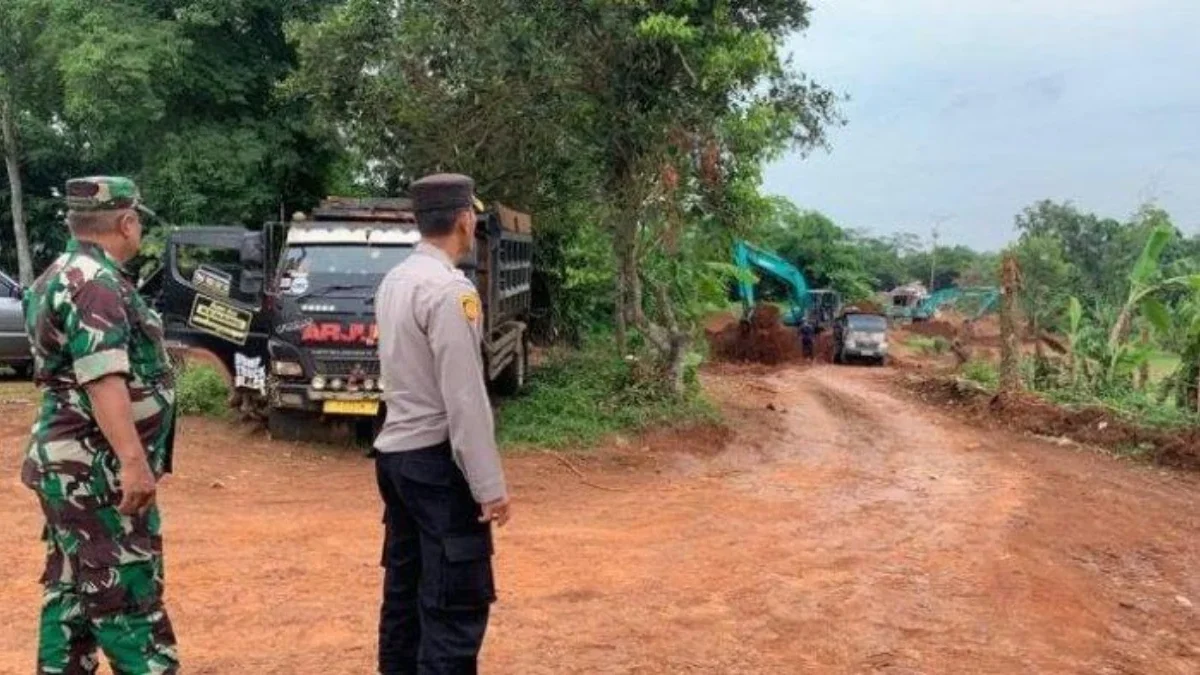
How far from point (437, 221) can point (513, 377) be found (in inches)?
389

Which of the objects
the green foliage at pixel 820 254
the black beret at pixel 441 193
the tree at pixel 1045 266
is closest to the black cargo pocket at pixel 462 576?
the black beret at pixel 441 193

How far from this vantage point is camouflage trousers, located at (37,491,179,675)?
3527 mm

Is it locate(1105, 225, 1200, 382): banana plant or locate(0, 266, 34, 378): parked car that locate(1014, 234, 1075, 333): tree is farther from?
locate(0, 266, 34, 378): parked car

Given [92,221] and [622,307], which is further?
[622,307]

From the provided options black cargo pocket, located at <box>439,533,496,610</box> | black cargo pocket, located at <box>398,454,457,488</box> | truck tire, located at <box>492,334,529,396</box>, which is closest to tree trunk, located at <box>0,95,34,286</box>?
truck tire, located at <box>492,334,529,396</box>

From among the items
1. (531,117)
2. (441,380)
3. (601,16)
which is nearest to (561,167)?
(531,117)

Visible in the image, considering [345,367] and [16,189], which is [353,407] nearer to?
[345,367]

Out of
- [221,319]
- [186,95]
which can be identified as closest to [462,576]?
[221,319]

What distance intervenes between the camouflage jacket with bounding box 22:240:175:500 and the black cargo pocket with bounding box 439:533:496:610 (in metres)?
1.08

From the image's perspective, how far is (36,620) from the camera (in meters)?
5.28

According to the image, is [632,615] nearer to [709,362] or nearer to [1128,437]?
[1128,437]

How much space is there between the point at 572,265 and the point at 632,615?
40.4 ft

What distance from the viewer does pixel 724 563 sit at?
6672mm

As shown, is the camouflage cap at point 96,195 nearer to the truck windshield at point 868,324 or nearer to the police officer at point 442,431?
the police officer at point 442,431
